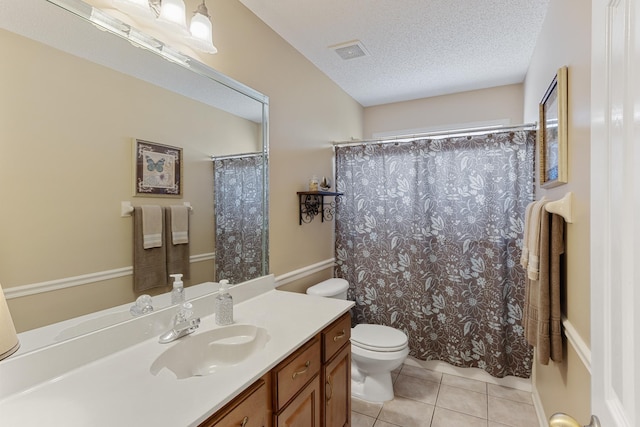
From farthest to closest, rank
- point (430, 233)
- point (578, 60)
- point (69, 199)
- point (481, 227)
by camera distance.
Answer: point (430, 233)
point (481, 227)
point (578, 60)
point (69, 199)

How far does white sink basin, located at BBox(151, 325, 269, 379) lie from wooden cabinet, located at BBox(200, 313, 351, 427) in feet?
0.57

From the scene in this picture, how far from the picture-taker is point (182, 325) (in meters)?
1.23

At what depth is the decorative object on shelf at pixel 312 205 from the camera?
232 cm

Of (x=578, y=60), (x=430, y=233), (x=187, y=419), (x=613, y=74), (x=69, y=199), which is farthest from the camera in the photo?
(x=430, y=233)

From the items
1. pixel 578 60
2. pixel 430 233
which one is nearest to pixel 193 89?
pixel 578 60

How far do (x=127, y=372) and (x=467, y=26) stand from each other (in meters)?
2.41

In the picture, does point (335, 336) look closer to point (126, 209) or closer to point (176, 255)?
point (176, 255)

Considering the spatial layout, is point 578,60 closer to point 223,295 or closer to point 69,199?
point 223,295

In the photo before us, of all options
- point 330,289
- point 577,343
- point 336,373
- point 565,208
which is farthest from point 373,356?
point 565,208

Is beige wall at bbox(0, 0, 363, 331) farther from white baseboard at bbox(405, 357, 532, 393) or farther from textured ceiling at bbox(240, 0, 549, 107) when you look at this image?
white baseboard at bbox(405, 357, 532, 393)

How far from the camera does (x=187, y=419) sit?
0.74 meters

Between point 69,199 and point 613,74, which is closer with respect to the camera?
point 613,74

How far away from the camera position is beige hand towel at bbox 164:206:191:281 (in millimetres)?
1369

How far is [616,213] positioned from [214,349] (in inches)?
50.8
